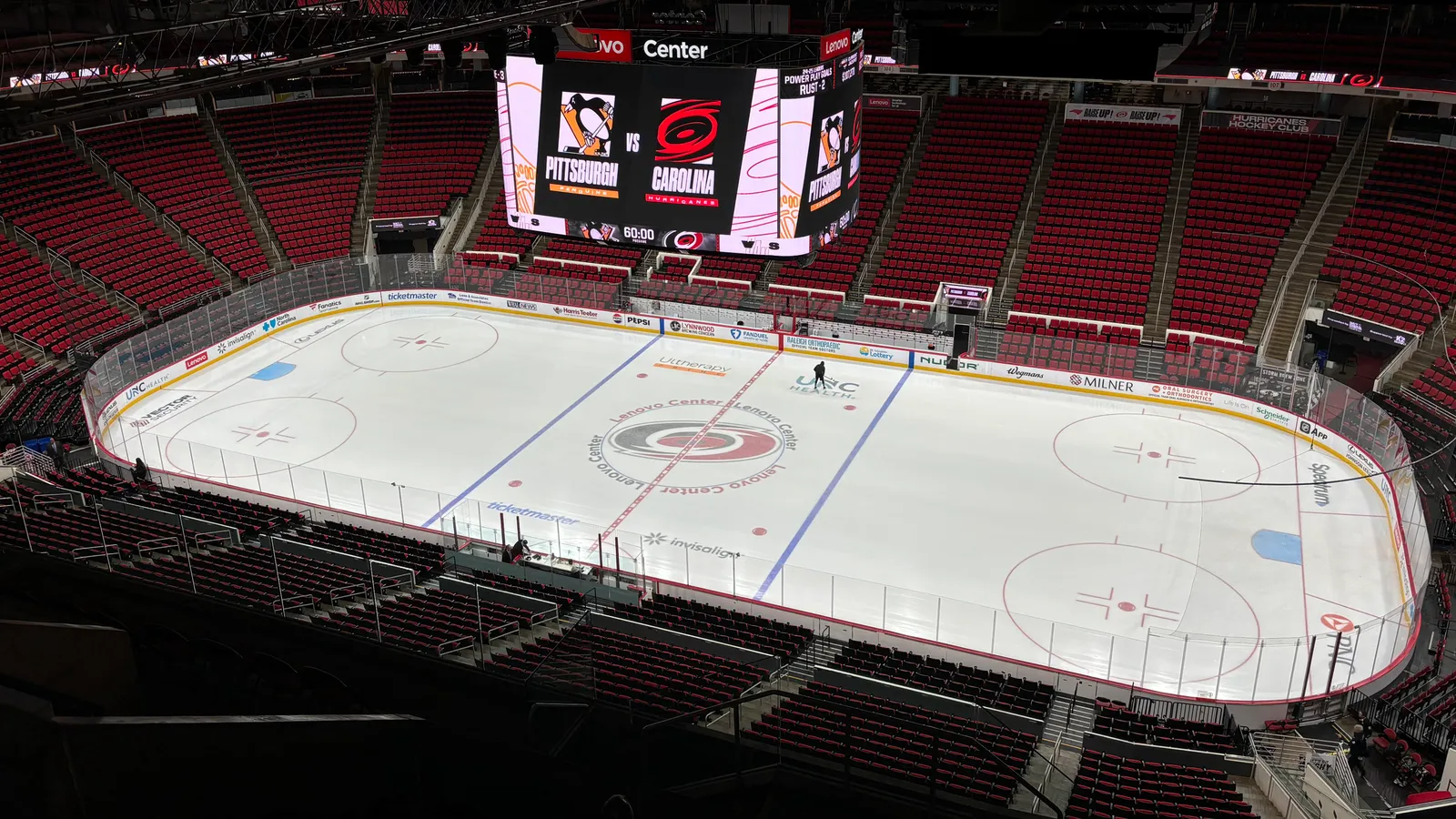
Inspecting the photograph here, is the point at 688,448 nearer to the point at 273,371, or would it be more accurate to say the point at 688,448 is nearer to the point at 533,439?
the point at 533,439

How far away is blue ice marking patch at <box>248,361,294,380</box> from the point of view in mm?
28844

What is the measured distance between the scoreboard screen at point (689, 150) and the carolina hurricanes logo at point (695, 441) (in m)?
4.69

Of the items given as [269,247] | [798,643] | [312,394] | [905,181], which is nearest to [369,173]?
[269,247]

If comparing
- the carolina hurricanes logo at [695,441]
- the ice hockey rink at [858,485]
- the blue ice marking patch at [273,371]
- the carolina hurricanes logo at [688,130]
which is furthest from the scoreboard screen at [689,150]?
the blue ice marking patch at [273,371]

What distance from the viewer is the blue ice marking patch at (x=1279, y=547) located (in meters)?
20.2

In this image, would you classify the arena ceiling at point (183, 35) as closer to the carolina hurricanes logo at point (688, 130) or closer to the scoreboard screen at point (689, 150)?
the scoreboard screen at point (689, 150)

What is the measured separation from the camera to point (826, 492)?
22812 mm

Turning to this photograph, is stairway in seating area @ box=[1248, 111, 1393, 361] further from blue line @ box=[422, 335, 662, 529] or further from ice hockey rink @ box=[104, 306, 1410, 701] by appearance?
blue line @ box=[422, 335, 662, 529]

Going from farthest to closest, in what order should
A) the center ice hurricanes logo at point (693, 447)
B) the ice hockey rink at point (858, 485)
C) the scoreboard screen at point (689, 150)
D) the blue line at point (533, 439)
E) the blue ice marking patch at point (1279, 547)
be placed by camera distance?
the center ice hurricanes logo at point (693, 447)
the scoreboard screen at point (689, 150)
the blue line at point (533, 439)
the blue ice marking patch at point (1279, 547)
the ice hockey rink at point (858, 485)

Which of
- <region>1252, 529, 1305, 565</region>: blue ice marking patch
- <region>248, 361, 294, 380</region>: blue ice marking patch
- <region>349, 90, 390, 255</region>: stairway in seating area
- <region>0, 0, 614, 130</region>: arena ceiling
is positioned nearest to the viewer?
<region>0, 0, 614, 130</region>: arena ceiling

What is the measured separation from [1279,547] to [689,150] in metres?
14.3

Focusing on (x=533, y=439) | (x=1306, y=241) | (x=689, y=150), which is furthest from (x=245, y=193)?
(x=1306, y=241)

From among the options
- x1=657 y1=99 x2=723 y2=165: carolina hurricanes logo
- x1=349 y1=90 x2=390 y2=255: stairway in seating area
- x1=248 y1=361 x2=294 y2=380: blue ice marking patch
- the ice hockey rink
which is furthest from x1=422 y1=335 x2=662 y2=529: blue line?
x1=349 y1=90 x2=390 y2=255: stairway in seating area

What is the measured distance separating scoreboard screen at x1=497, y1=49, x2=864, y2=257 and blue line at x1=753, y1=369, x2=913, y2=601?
4.95 meters
